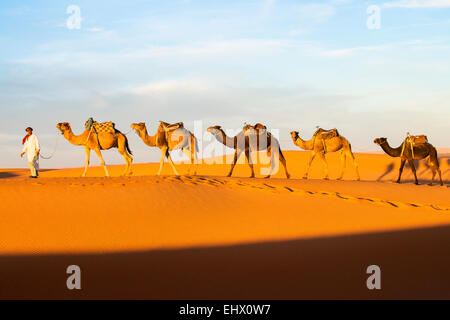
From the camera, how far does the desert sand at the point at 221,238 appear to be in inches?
315

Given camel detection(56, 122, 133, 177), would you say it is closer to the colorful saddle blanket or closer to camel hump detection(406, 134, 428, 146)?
the colorful saddle blanket

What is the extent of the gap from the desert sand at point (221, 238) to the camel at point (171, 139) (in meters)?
2.68

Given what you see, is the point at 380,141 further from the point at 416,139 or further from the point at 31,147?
the point at 31,147

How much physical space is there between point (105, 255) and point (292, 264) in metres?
3.23

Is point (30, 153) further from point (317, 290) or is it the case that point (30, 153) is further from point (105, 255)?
point (317, 290)

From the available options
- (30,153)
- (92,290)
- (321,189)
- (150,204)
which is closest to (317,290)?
(92,290)

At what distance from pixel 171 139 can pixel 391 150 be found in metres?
7.28

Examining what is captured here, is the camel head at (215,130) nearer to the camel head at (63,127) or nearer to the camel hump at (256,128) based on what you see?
the camel hump at (256,128)

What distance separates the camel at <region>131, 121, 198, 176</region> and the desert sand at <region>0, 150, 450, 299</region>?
2.68m

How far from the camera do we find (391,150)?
19984 millimetres

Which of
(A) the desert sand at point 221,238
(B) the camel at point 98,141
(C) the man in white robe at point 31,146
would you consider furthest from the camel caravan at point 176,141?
(C) the man in white robe at point 31,146

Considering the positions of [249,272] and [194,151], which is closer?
[249,272]

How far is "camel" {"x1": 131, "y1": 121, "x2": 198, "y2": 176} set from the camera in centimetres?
1939

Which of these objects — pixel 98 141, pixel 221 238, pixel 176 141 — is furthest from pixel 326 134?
pixel 221 238
